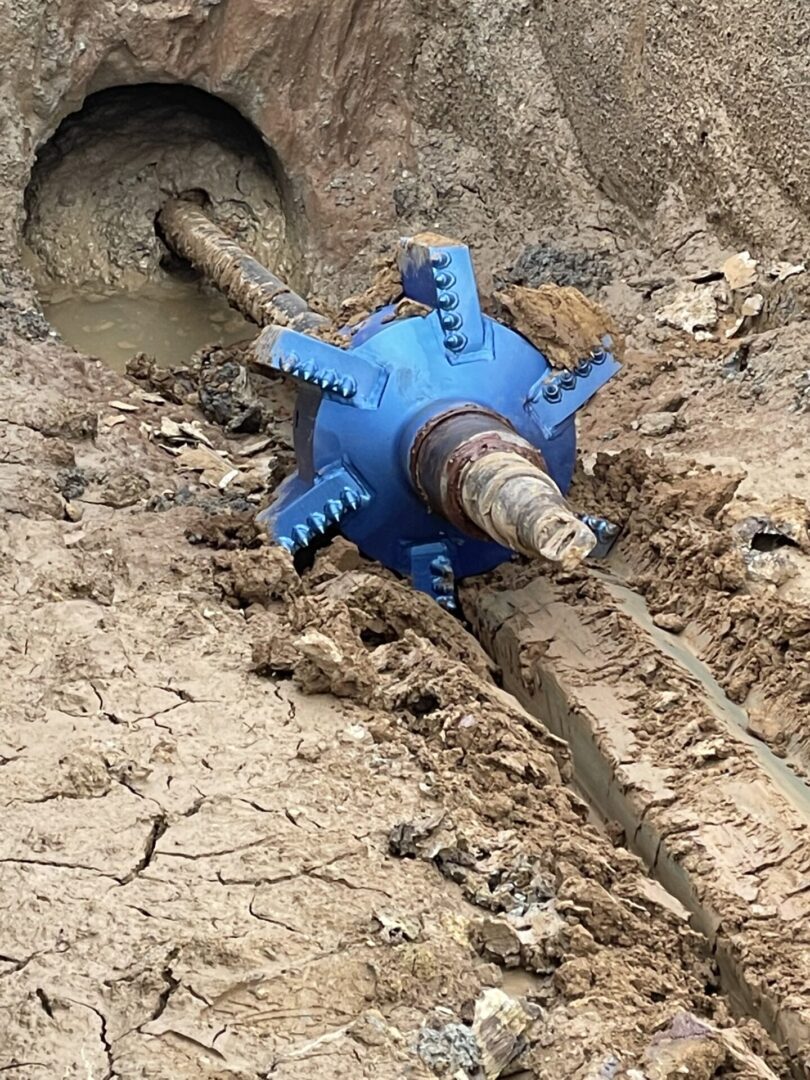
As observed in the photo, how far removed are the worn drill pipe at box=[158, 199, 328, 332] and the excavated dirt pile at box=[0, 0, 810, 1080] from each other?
247 millimetres

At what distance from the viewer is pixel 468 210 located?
5957 millimetres

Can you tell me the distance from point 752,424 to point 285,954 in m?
2.66

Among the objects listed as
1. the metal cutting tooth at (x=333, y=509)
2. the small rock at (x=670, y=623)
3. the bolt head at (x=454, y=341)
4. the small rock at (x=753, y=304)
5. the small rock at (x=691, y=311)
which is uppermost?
the small rock at (x=753, y=304)

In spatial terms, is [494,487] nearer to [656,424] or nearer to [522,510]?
[522,510]

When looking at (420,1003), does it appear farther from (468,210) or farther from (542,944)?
(468,210)

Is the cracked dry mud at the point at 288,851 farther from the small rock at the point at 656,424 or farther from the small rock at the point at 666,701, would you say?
the small rock at the point at 656,424

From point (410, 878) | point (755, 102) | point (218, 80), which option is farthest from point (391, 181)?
point (410, 878)

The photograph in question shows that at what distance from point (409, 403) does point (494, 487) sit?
0.53 metres

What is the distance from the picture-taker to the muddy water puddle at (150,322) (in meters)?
5.82

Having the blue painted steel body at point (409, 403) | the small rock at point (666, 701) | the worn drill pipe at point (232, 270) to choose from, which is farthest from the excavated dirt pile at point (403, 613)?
the worn drill pipe at point (232, 270)

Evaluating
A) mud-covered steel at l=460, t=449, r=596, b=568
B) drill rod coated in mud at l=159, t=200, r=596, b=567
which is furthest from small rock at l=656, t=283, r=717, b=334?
mud-covered steel at l=460, t=449, r=596, b=568

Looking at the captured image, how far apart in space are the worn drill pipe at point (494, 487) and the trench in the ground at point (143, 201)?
2.92 metres

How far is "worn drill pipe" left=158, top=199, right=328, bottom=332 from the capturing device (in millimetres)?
4918

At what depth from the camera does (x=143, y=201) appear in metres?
6.39
